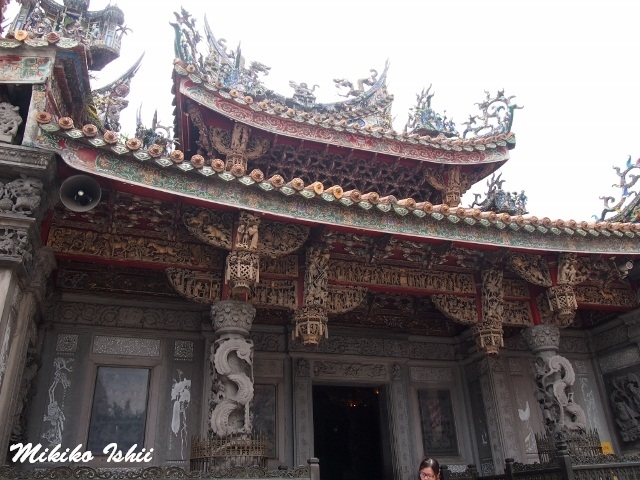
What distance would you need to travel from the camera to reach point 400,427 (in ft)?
29.1

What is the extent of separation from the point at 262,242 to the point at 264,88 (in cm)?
499

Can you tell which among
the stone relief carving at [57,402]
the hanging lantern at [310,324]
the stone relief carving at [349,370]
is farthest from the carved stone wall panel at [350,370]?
the stone relief carving at [57,402]

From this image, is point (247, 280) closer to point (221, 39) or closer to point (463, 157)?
point (463, 157)

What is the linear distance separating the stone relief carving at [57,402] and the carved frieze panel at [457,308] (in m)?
5.20

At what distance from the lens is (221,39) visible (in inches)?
415

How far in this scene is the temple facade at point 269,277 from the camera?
5574mm

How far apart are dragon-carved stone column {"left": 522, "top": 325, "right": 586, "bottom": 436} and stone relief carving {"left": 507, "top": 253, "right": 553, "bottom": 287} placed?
0.74m

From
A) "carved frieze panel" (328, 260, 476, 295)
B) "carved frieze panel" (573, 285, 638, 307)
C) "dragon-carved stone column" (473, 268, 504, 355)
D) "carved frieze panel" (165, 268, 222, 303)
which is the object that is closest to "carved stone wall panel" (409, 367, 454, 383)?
"dragon-carved stone column" (473, 268, 504, 355)

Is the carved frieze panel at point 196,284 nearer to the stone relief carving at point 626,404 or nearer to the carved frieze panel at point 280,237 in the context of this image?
the carved frieze panel at point 280,237

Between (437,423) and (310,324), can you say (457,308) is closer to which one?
(310,324)

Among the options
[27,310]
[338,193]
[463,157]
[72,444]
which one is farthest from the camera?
[463,157]

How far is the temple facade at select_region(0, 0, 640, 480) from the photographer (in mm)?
5574

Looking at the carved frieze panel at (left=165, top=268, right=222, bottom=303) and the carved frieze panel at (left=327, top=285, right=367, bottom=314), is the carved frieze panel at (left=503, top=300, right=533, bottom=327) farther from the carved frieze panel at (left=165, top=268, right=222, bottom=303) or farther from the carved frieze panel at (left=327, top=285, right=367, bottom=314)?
the carved frieze panel at (left=165, top=268, right=222, bottom=303)

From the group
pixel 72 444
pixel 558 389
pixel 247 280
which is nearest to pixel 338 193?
pixel 247 280
